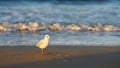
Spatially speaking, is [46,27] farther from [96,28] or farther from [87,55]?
[87,55]

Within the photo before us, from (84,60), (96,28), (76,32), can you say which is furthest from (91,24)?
(84,60)

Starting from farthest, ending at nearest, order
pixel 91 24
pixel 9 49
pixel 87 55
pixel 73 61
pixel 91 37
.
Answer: pixel 91 24
pixel 91 37
pixel 9 49
pixel 87 55
pixel 73 61

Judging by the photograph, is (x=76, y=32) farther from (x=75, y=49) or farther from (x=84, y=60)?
(x=84, y=60)

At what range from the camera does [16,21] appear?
14.0 meters

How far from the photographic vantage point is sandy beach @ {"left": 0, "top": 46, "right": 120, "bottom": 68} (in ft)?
23.6

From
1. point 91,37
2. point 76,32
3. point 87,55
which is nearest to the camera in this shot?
point 87,55

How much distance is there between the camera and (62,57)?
25.6 ft

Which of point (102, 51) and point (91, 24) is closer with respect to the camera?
point (102, 51)

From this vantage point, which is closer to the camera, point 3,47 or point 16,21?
point 3,47

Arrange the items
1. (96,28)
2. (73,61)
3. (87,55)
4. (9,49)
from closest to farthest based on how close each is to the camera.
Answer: (73,61), (87,55), (9,49), (96,28)

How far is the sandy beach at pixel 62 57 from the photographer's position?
7.20m

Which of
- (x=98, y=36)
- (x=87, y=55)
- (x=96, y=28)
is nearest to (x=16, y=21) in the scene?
(x=96, y=28)

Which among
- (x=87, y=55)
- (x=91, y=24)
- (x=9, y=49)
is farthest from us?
(x=91, y=24)

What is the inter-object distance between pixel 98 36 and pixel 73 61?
3473 mm
